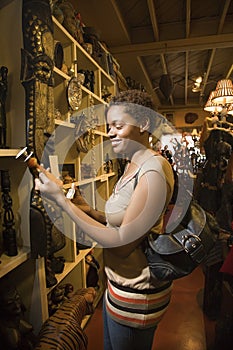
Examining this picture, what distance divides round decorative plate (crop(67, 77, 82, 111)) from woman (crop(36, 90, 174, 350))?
773 mm

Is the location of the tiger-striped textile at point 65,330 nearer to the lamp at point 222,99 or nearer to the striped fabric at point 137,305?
the striped fabric at point 137,305

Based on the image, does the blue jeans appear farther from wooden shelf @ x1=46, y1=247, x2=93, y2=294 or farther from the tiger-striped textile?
wooden shelf @ x1=46, y1=247, x2=93, y2=294

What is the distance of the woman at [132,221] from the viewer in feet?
2.99

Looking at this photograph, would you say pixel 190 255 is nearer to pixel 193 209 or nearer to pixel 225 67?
pixel 193 209

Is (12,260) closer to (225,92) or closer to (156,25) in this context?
(225,92)

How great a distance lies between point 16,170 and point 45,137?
0.68ft

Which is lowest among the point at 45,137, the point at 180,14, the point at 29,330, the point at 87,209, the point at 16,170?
the point at 29,330

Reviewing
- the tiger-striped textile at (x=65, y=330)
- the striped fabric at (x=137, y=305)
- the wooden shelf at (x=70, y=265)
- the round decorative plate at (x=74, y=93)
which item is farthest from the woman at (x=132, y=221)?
the round decorative plate at (x=74, y=93)

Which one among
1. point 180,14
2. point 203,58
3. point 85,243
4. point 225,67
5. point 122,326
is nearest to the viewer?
point 122,326

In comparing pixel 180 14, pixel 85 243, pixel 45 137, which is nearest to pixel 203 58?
pixel 180 14

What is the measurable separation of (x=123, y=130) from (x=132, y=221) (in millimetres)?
342

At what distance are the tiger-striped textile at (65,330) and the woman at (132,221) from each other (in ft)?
0.98

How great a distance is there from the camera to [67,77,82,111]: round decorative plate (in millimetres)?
1734

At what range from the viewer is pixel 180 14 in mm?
3096
